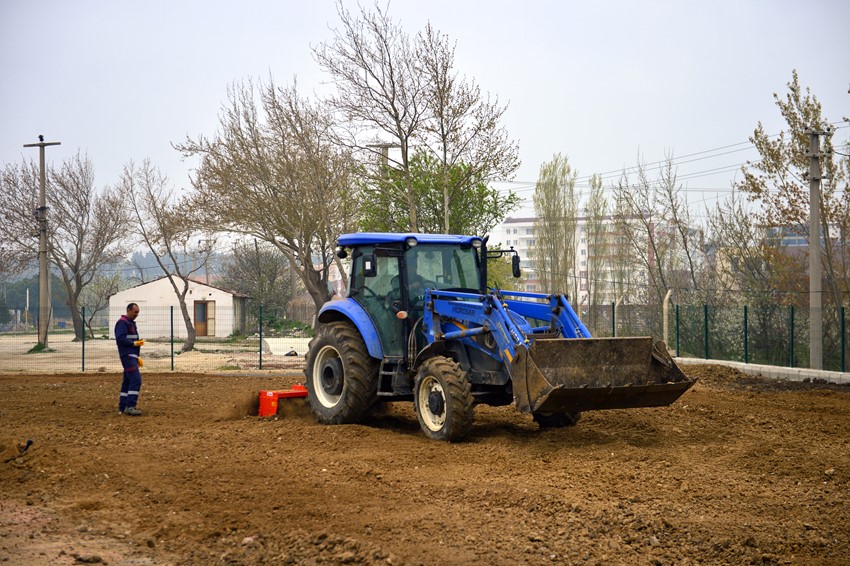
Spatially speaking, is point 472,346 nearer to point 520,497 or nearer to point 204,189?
point 520,497

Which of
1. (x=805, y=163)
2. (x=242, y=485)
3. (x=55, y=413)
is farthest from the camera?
(x=805, y=163)

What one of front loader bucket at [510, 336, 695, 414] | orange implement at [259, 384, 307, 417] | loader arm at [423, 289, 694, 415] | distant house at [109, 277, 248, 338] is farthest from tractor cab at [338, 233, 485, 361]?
distant house at [109, 277, 248, 338]

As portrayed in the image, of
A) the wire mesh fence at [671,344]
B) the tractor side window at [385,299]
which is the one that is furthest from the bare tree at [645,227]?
the tractor side window at [385,299]

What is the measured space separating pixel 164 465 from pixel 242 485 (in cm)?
139

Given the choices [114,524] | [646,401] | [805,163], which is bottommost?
[114,524]

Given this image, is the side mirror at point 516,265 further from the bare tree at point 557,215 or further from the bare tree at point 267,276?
the bare tree at point 267,276

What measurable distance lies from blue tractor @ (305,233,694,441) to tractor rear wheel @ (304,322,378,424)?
0.05 feet

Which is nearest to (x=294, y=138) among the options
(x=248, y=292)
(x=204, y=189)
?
(x=204, y=189)

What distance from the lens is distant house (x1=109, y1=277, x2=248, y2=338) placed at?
47656 mm

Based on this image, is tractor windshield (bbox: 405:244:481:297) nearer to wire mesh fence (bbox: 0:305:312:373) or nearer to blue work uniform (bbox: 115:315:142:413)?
blue work uniform (bbox: 115:315:142:413)

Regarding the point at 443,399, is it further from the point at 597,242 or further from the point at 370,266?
the point at 597,242

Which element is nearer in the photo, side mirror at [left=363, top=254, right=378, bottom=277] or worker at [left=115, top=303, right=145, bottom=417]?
side mirror at [left=363, top=254, right=378, bottom=277]

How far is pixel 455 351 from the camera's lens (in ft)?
35.4

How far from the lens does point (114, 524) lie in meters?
7.05
